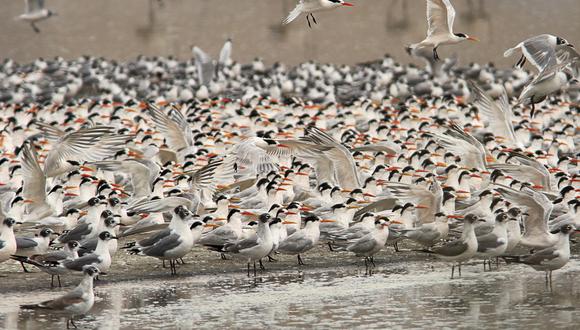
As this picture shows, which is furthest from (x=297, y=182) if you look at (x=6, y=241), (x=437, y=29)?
(x=6, y=241)

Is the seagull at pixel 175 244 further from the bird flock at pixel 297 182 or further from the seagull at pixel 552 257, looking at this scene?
the seagull at pixel 552 257

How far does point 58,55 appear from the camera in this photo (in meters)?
38.2

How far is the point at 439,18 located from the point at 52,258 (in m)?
6.06

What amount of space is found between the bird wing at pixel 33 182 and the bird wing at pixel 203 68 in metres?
15.5

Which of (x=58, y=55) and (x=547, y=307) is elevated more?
(x=58, y=55)

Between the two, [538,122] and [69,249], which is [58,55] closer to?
[538,122]

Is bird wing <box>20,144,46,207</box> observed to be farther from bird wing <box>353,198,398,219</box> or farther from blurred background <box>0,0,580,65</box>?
blurred background <box>0,0,580,65</box>

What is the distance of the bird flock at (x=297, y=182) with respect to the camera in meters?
12.1

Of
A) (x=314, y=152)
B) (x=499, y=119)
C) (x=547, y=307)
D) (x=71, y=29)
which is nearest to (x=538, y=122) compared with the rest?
(x=499, y=119)

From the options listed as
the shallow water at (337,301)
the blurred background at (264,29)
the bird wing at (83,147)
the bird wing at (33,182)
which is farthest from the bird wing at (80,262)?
the blurred background at (264,29)

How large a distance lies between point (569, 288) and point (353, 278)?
7.36 feet

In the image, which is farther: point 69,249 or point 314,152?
point 314,152

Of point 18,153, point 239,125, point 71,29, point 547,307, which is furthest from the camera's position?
point 71,29

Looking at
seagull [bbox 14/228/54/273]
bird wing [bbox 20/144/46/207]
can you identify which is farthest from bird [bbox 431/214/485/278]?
bird wing [bbox 20/144/46/207]
